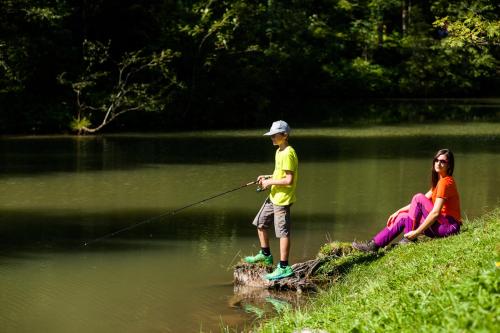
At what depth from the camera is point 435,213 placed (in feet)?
28.3

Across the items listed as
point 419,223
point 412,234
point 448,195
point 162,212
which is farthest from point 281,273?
point 162,212

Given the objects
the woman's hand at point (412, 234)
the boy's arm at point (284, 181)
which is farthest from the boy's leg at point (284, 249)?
the woman's hand at point (412, 234)

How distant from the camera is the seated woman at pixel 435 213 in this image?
28.5 feet

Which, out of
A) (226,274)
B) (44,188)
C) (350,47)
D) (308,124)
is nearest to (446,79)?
(350,47)

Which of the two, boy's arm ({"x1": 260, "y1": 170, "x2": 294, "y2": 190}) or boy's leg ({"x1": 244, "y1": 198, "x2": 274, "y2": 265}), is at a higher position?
boy's arm ({"x1": 260, "y1": 170, "x2": 294, "y2": 190})

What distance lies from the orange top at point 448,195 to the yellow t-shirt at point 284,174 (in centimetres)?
157

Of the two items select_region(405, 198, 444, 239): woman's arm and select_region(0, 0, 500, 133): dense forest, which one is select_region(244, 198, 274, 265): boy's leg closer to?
select_region(405, 198, 444, 239): woman's arm

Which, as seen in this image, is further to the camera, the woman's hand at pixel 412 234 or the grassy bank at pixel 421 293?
the woman's hand at pixel 412 234

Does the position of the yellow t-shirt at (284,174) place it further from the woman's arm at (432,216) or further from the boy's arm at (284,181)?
the woman's arm at (432,216)

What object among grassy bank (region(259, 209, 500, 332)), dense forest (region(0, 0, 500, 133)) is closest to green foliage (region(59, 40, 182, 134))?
dense forest (region(0, 0, 500, 133))

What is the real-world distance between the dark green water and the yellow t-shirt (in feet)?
3.74

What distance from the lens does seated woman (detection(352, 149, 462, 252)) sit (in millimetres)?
8695

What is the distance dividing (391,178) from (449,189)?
956 centimetres

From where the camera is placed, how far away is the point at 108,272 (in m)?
9.67
